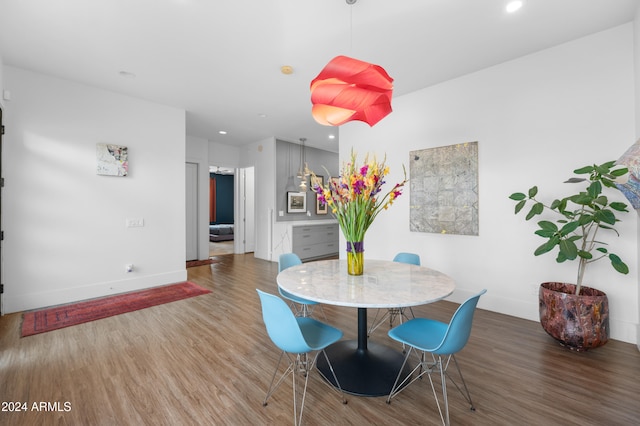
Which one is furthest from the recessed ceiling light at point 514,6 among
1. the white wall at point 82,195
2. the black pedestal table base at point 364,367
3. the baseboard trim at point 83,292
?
the baseboard trim at point 83,292

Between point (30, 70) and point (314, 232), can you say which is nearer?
point (30, 70)

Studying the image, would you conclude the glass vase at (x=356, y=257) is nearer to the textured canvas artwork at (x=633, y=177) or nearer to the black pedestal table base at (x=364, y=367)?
the black pedestal table base at (x=364, y=367)

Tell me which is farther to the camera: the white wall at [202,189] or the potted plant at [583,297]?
the white wall at [202,189]

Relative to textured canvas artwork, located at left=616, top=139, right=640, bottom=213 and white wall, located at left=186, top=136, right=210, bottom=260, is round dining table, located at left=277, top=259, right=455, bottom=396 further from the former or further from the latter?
white wall, located at left=186, top=136, right=210, bottom=260

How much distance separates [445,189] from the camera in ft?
12.3

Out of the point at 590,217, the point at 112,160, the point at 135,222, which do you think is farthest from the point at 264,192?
the point at 590,217

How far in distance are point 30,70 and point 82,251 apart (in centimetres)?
233

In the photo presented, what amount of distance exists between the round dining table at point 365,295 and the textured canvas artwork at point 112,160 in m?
3.36

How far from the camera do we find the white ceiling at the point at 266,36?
7.86 feet

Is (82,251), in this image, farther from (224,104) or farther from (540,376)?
(540,376)

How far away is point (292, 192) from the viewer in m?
6.99

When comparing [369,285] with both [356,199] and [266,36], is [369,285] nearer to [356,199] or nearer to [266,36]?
[356,199]

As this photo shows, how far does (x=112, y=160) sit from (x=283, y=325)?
3953 millimetres

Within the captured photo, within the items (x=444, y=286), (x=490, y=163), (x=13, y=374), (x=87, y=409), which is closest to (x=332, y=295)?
(x=444, y=286)
